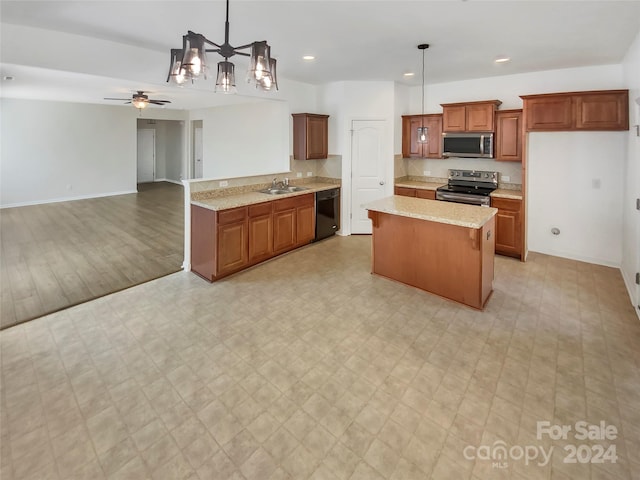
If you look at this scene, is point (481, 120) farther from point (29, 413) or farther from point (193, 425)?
point (29, 413)

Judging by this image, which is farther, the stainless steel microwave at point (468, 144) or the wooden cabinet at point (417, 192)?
the wooden cabinet at point (417, 192)

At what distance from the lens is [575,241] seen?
16.3ft

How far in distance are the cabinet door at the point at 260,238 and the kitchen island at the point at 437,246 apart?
1492 mm

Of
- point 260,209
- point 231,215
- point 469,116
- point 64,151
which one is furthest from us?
point 64,151

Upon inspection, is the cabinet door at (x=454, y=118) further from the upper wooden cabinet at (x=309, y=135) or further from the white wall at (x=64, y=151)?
the white wall at (x=64, y=151)

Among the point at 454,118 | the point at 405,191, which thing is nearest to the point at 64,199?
the point at 405,191

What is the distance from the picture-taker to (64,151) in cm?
891

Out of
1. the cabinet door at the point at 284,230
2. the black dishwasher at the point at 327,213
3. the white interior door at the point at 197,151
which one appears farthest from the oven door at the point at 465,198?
the white interior door at the point at 197,151

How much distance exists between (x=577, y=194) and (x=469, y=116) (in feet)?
6.18

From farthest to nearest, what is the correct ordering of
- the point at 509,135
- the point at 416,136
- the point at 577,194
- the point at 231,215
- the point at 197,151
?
the point at 197,151 → the point at 416,136 → the point at 509,135 → the point at 577,194 → the point at 231,215

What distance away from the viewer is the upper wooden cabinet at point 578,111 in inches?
161

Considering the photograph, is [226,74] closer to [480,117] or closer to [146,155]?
[480,117]

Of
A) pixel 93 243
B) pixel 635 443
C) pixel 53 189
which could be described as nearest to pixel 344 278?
pixel 635 443

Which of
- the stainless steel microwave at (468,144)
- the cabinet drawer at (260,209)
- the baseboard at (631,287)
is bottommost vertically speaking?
the baseboard at (631,287)
